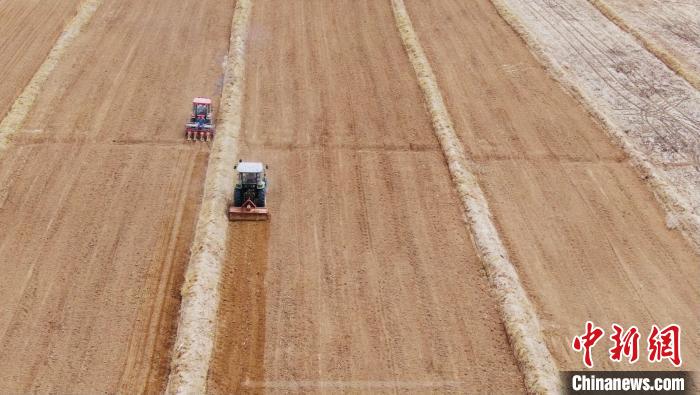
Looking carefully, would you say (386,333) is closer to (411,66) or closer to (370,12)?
(411,66)

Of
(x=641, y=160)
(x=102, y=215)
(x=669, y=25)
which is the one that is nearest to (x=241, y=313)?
(x=102, y=215)

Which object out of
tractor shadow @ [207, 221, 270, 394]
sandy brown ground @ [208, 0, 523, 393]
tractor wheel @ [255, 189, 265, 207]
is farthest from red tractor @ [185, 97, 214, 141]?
tractor shadow @ [207, 221, 270, 394]

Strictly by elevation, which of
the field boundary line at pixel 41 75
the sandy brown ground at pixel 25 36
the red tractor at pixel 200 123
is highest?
the red tractor at pixel 200 123

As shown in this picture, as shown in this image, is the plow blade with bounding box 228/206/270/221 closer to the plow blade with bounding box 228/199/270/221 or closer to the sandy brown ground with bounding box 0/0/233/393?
the plow blade with bounding box 228/199/270/221

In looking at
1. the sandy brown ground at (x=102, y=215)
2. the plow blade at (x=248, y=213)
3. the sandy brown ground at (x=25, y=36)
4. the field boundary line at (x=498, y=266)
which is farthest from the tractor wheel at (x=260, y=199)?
the sandy brown ground at (x=25, y=36)

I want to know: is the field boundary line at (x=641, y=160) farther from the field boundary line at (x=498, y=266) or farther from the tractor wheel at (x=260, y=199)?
the tractor wheel at (x=260, y=199)
